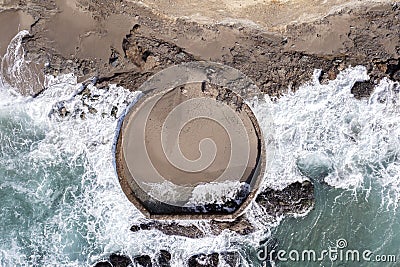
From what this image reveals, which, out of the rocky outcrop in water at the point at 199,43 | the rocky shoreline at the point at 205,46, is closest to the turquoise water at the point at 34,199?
the rocky shoreline at the point at 205,46

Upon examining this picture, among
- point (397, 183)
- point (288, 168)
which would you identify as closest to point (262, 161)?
point (288, 168)

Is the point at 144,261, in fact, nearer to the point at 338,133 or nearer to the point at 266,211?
the point at 266,211

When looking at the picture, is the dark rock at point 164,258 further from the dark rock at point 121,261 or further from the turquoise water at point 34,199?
the turquoise water at point 34,199

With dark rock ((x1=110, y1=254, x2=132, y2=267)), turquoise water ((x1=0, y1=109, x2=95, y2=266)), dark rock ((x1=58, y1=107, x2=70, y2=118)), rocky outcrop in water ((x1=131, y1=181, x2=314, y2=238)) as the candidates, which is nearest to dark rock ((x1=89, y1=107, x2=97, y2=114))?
dark rock ((x1=58, y1=107, x2=70, y2=118))

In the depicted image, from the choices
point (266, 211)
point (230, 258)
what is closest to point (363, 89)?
point (266, 211)

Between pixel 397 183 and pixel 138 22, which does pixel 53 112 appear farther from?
pixel 397 183

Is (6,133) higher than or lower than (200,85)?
lower
